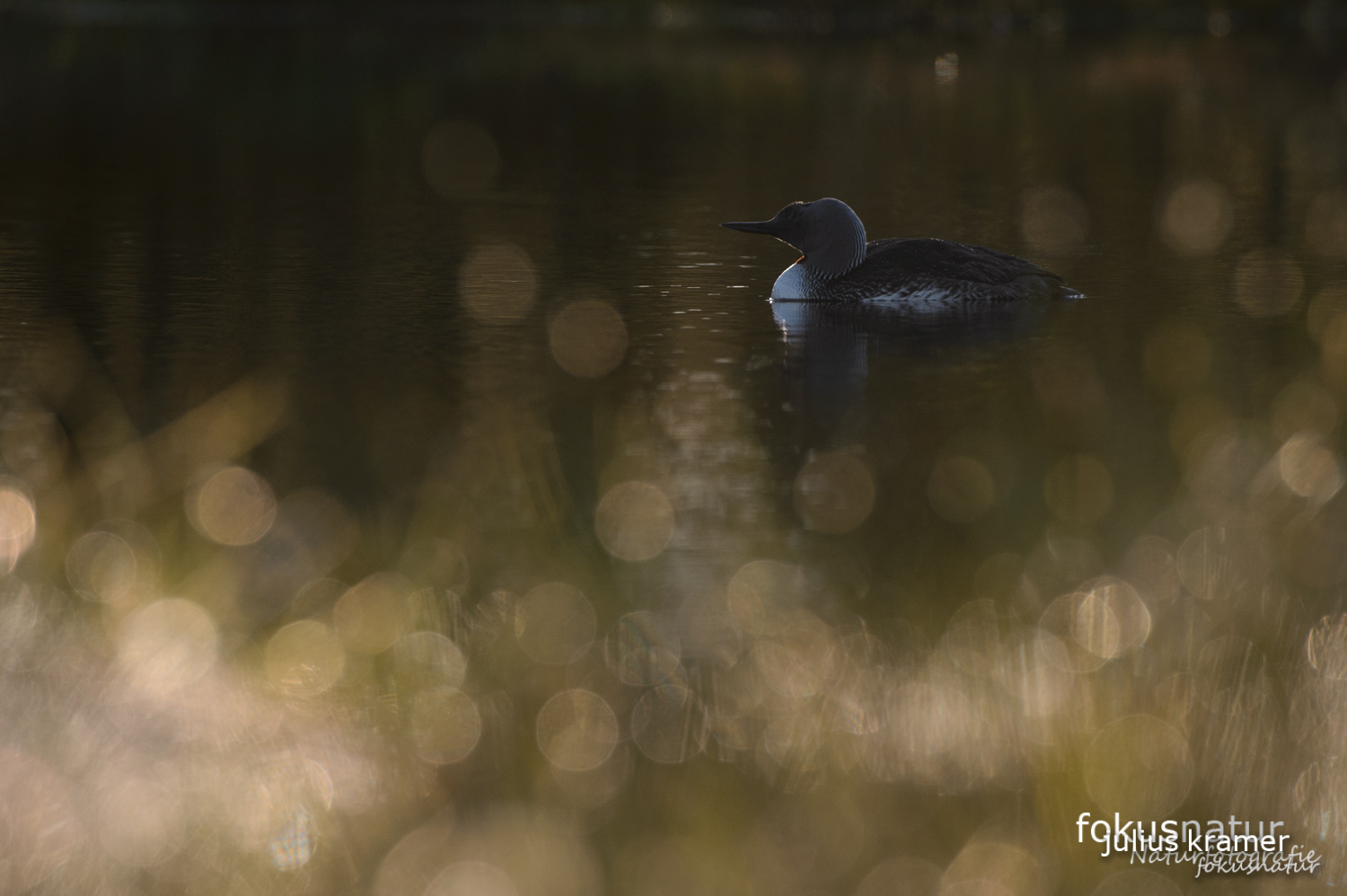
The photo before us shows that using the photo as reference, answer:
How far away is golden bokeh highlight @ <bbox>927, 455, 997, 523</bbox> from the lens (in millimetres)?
Answer: 7660

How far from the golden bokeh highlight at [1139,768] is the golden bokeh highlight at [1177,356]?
219 inches

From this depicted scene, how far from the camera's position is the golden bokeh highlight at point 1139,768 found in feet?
14.8

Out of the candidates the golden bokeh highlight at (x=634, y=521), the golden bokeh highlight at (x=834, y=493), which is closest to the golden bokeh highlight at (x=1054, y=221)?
the golden bokeh highlight at (x=834, y=493)

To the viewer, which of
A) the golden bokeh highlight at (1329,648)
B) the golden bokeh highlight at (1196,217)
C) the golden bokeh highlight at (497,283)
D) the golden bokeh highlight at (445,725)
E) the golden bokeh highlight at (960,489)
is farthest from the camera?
the golden bokeh highlight at (1196,217)

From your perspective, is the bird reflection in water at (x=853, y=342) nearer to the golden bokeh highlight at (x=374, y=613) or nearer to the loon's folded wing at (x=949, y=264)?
the loon's folded wing at (x=949, y=264)

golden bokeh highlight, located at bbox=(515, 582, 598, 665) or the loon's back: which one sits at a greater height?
golden bokeh highlight, located at bbox=(515, 582, 598, 665)

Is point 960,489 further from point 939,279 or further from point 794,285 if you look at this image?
point 794,285

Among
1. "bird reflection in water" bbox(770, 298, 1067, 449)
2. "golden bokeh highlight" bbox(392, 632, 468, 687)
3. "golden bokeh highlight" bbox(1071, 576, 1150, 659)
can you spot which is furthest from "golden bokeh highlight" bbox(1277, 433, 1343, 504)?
"golden bokeh highlight" bbox(392, 632, 468, 687)

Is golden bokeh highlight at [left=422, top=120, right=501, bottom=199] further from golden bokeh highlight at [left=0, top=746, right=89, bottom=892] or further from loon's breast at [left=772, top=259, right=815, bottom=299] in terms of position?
golden bokeh highlight at [left=0, top=746, right=89, bottom=892]

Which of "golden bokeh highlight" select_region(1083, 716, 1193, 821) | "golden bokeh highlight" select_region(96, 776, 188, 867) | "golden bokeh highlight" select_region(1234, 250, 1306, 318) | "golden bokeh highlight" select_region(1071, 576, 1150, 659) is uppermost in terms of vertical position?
"golden bokeh highlight" select_region(96, 776, 188, 867)

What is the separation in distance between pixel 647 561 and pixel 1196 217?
1344cm

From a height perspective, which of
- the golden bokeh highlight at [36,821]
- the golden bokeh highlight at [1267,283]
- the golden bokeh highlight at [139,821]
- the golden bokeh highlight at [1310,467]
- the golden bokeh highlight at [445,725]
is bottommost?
the golden bokeh highlight at [1267,283]

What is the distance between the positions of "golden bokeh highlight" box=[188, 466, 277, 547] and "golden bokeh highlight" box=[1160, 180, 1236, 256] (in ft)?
33.5

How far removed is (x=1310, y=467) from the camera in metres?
8.37
